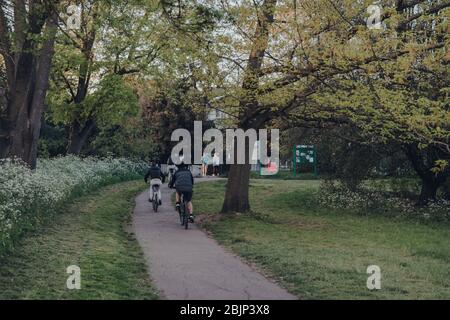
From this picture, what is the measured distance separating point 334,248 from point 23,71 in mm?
10205

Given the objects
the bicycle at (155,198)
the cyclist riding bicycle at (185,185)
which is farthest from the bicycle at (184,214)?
the bicycle at (155,198)

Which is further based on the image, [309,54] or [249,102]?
[249,102]

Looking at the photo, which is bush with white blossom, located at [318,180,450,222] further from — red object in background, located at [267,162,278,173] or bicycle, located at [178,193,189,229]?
red object in background, located at [267,162,278,173]

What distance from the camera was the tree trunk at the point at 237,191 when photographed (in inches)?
759

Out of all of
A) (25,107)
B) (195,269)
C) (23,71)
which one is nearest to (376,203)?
(25,107)

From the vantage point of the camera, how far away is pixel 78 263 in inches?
388

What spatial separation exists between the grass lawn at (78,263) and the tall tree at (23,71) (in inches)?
140

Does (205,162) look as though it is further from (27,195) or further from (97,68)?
(27,195)

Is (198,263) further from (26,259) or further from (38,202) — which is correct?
(38,202)

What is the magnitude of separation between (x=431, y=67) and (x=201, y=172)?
3138 cm

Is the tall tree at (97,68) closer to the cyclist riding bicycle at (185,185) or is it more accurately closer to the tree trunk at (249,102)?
the tree trunk at (249,102)

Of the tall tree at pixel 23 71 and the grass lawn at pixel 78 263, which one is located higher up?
the tall tree at pixel 23 71

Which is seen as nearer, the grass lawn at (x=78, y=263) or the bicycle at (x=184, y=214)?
the grass lawn at (x=78, y=263)
